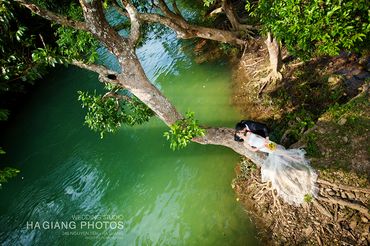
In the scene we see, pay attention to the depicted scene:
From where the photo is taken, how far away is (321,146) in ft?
26.3

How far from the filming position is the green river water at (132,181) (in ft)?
30.3

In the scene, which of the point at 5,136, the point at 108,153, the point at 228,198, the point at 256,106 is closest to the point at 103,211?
the point at 108,153

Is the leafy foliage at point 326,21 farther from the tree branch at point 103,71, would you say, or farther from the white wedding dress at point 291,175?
the tree branch at point 103,71

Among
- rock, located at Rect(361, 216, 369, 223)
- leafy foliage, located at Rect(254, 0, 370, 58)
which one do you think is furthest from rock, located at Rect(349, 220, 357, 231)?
leafy foliage, located at Rect(254, 0, 370, 58)

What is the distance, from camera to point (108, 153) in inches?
516

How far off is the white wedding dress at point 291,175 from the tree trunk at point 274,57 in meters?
4.60

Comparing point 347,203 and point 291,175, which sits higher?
point 291,175

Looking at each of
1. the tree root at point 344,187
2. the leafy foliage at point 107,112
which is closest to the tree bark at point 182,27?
the leafy foliage at point 107,112

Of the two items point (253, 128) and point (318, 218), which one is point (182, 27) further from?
point (318, 218)

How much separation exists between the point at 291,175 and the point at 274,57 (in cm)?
536

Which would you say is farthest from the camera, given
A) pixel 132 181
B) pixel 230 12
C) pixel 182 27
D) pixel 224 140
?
pixel 230 12

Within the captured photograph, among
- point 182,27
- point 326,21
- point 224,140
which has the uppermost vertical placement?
point 326,21

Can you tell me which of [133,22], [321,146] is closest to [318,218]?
[321,146]

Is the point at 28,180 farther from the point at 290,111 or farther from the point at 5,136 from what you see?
the point at 290,111
